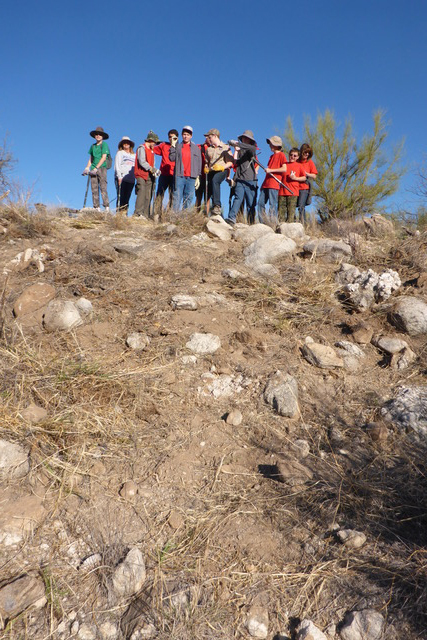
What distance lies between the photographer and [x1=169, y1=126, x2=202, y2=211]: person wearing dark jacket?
711 centimetres

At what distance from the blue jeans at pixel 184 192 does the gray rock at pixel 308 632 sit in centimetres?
617

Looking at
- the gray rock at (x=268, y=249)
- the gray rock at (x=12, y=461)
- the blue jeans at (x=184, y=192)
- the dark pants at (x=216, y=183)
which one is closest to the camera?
the gray rock at (x=12, y=461)

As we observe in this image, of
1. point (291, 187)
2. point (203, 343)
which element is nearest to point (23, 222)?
point (203, 343)

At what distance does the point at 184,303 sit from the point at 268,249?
1649 millimetres

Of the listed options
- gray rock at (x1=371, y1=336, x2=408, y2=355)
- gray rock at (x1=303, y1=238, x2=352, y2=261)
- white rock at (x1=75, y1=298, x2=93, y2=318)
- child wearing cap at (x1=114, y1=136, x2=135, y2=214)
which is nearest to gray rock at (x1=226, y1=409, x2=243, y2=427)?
gray rock at (x1=371, y1=336, x2=408, y2=355)

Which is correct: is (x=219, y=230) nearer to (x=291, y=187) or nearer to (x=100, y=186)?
(x=291, y=187)

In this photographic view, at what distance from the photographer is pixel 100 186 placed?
8.22 meters

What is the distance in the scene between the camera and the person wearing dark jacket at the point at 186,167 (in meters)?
7.11

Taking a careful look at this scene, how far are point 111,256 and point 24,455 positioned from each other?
2.99 meters

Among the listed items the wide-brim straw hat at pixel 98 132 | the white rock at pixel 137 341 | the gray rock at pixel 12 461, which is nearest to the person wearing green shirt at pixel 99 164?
the wide-brim straw hat at pixel 98 132

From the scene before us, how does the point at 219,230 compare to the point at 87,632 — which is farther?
the point at 219,230

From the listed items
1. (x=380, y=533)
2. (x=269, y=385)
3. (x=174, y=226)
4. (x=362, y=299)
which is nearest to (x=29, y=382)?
(x=269, y=385)

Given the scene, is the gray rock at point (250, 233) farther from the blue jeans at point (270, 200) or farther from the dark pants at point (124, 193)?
the dark pants at point (124, 193)

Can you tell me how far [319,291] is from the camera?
4539 mm
